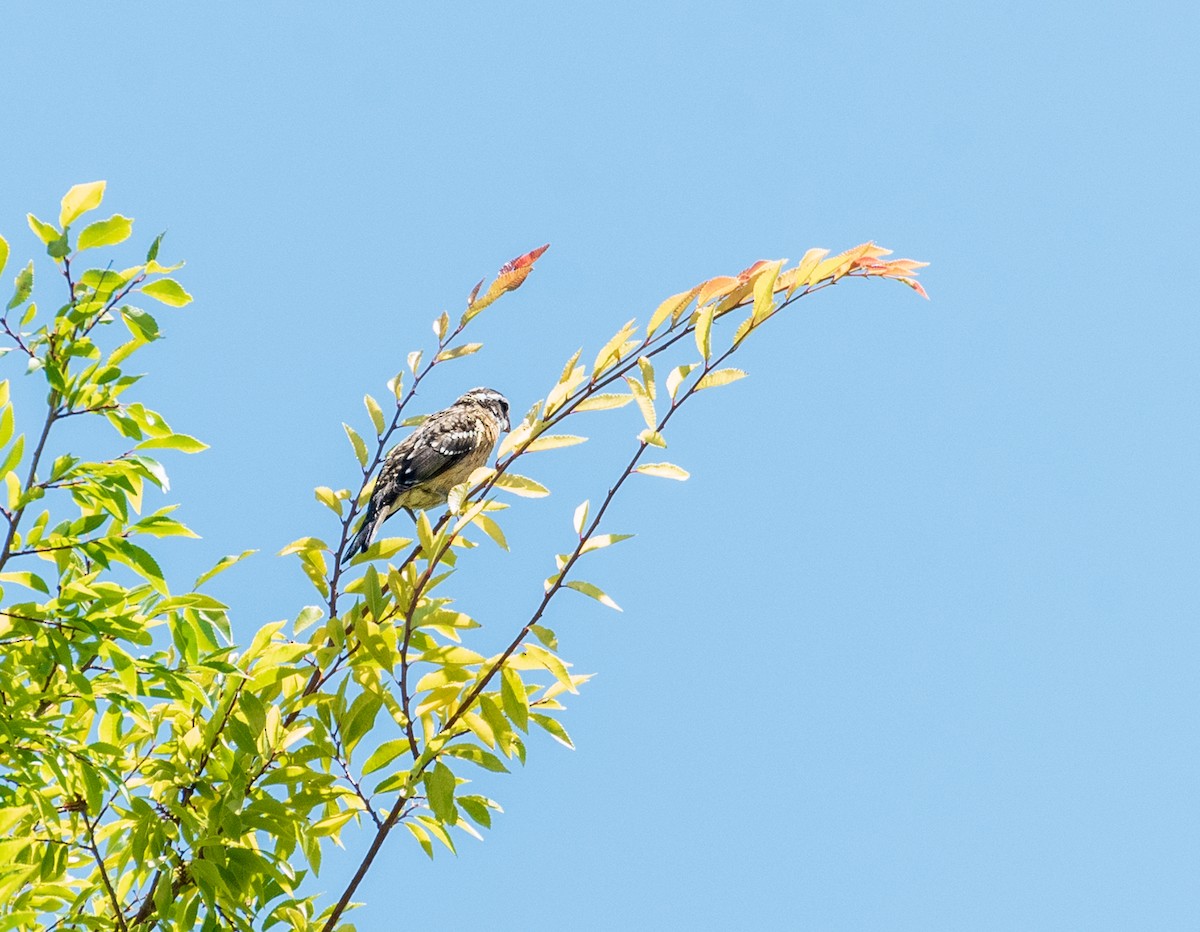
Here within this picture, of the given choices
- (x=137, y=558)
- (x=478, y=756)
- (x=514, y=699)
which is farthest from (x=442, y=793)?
(x=137, y=558)

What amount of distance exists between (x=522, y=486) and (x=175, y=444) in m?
0.90

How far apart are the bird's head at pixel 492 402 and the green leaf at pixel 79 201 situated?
19.1 ft

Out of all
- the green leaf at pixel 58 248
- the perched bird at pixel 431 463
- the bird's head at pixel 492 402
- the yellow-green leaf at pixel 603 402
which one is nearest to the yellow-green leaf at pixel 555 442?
the yellow-green leaf at pixel 603 402

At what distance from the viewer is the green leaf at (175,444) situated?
3.03 m

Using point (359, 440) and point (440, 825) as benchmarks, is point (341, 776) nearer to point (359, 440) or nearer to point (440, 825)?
point (440, 825)

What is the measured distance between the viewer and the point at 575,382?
3.04 metres

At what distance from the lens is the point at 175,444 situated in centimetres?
304

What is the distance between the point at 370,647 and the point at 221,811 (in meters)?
0.53

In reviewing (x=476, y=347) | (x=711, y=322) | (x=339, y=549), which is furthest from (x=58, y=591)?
(x=711, y=322)

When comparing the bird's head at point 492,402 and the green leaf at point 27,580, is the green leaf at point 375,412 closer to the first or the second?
the green leaf at point 27,580

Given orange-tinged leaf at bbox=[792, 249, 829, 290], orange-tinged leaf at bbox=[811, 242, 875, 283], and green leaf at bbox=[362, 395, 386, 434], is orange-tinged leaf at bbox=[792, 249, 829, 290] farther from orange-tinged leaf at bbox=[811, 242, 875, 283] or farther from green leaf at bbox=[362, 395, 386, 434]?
green leaf at bbox=[362, 395, 386, 434]

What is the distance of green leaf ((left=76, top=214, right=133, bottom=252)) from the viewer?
2926mm

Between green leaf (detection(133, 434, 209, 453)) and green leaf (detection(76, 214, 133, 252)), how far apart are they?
0.50 meters

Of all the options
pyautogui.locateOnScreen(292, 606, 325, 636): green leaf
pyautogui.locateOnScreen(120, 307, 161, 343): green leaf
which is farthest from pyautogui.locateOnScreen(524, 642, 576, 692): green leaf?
pyautogui.locateOnScreen(120, 307, 161, 343): green leaf
